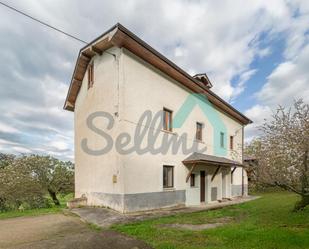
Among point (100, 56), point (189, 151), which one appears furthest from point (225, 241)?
point (100, 56)

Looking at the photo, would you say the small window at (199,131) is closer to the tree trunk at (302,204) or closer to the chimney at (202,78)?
the chimney at (202,78)

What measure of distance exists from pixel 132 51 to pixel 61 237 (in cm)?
805

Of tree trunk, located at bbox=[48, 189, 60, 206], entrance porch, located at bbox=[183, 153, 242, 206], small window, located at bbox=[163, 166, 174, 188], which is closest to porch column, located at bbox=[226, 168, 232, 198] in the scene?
entrance porch, located at bbox=[183, 153, 242, 206]

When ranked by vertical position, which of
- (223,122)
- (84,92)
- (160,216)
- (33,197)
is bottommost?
(33,197)

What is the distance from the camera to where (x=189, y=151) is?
15.2m

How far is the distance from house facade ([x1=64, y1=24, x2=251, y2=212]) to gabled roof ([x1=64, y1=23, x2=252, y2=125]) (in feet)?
0.13

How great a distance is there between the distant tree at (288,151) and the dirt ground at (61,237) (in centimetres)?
515

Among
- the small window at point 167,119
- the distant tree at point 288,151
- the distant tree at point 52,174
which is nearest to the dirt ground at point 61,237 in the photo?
the distant tree at point 288,151

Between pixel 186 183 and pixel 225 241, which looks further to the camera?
pixel 186 183

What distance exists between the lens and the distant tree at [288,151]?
8141mm

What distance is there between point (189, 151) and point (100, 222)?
772cm

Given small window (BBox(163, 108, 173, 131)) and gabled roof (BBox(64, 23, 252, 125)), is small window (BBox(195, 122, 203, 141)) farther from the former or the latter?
small window (BBox(163, 108, 173, 131))

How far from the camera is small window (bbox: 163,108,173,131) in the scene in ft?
44.2

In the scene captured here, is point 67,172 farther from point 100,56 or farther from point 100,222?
point 100,222
